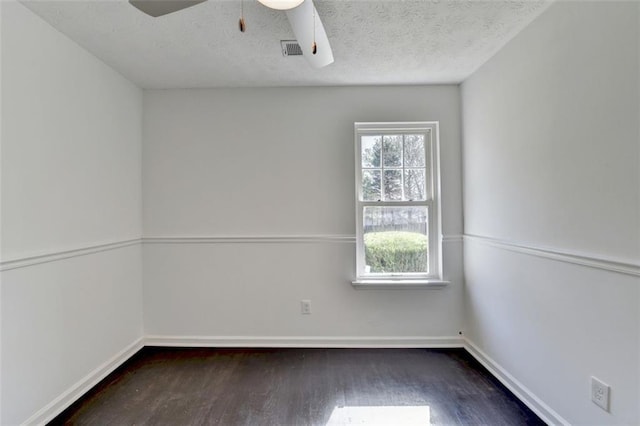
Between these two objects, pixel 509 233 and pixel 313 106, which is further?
pixel 313 106

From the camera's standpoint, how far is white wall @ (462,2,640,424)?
50.6 inches

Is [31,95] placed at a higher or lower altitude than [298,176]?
higher

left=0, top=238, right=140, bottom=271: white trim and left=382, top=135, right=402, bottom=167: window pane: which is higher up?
left=382, top=135, right=402, bottom=167: window pane

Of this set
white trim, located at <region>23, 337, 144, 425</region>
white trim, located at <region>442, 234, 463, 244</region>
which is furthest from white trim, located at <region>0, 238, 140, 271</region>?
white trim, located at <region>442, 234, 463, 244</region>

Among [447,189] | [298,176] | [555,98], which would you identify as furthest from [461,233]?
[298,176]

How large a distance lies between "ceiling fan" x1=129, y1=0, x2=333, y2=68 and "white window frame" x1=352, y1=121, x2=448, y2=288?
1.06m

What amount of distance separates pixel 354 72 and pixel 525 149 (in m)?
1.39

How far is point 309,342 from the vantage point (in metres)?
2.69

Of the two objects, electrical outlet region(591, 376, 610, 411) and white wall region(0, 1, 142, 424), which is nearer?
electrical outlet region(591, 376, 610, 411)

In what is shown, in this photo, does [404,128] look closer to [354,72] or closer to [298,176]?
[354,72]

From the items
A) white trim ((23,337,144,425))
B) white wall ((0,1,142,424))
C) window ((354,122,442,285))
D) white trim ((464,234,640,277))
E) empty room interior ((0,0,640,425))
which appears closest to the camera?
white trim ((464,234,640,277))

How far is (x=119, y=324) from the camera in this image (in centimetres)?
Answer: 242

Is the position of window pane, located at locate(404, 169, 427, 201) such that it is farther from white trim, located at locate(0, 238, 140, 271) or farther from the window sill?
white trim, located at locate(0, 238, 140, 271)

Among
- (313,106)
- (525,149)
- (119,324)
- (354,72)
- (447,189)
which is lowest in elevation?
(119,324)
